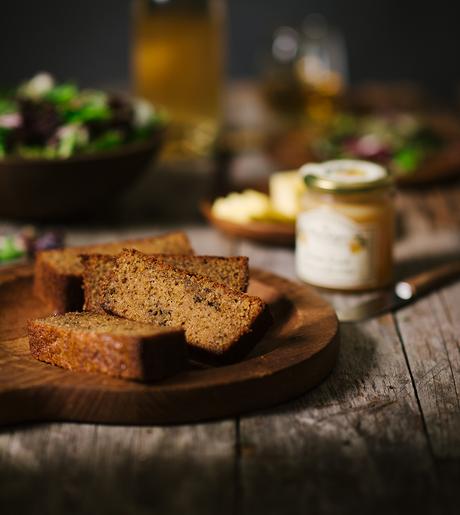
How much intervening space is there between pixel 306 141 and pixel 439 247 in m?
1.29

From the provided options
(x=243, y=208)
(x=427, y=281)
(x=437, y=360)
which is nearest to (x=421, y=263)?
(x=427, y=281)

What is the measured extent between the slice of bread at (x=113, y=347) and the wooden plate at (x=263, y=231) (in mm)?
1127

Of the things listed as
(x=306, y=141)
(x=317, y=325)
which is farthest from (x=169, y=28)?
(x=317, y=325)

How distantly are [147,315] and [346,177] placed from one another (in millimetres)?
799

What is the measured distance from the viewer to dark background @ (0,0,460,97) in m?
7.19

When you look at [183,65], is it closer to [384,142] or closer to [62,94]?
[62,94]

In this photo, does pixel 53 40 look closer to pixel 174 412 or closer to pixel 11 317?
pixel 11 317

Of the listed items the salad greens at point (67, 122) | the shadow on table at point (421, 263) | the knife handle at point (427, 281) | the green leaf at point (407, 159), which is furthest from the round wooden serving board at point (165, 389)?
the green leaf at point (407, 159)

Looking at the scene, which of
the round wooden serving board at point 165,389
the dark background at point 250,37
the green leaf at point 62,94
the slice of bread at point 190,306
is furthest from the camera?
the dark background at point 250,37

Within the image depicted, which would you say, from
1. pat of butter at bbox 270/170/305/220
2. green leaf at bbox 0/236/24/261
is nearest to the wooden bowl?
green leaf at bbox 0/236/24/261

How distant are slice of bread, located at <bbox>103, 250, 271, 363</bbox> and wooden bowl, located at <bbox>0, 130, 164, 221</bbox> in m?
1.04

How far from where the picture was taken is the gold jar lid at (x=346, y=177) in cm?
246

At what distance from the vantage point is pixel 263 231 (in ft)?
9.83

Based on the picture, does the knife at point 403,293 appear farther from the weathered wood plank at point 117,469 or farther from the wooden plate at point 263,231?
the weathered wood plank at point 117,469
